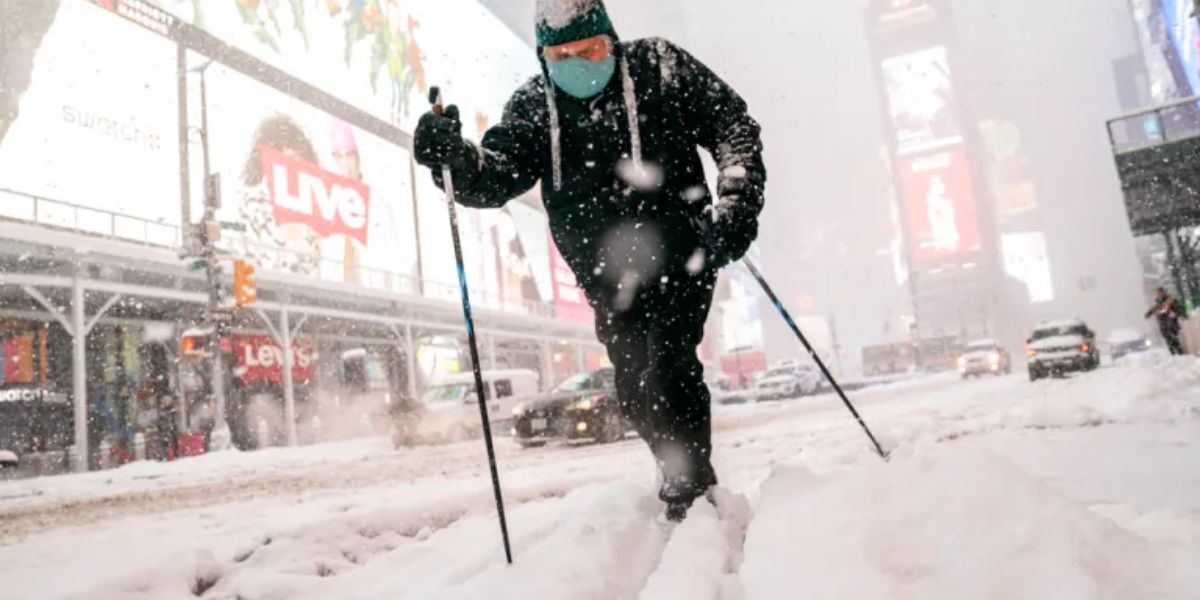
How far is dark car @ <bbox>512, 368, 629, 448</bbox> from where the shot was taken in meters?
10.8

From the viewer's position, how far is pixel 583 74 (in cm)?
240

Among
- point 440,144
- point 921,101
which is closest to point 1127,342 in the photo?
point 440,144

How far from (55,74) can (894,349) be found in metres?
57.2

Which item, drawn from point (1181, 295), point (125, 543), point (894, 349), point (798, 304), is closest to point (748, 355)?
point (894, 349)

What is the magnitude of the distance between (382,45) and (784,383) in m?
24.6

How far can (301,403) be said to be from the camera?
2183 cm

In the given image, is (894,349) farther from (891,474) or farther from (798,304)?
(798,304)

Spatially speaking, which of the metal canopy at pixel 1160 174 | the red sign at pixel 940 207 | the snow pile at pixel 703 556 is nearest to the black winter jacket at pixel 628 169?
the snow pile at pixel 703 556

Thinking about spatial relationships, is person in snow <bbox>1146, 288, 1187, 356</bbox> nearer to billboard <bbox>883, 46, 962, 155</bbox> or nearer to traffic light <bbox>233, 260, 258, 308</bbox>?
traffic light <bbox>233, 260, 258, 308</bbox>

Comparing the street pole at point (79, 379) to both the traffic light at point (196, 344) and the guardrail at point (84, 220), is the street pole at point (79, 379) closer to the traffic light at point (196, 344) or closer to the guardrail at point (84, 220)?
the traffic light at point (196, 344)

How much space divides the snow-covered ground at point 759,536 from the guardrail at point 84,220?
12.9 meters

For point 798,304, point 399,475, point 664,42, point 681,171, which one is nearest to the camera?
point 681,171

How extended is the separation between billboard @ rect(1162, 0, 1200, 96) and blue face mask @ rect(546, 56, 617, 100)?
2729 cm

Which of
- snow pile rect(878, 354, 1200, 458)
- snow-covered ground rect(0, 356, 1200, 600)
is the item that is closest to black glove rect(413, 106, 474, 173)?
snow-covered ground rect(0, 356, 1200, 600)
